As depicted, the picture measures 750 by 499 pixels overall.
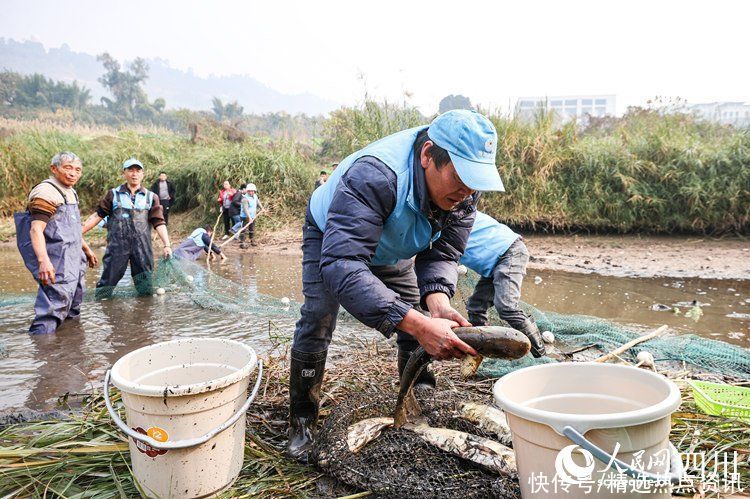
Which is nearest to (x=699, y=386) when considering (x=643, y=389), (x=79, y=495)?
(x=643, y=389)

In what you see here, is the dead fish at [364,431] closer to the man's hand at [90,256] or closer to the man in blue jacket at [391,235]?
the man in blue jacket at [391,235]

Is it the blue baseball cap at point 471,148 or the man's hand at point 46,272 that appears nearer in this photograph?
the blue baseball cap at point 471,148

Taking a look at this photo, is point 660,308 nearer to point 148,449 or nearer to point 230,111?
point 148,449

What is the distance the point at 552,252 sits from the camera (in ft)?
36.2

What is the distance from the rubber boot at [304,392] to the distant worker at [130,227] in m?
4.37

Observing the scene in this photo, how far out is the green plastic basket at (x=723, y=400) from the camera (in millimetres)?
2512

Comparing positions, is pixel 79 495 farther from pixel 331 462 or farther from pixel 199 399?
pixel 331 462

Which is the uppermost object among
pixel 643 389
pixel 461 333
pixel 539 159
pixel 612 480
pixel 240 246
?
pixel 539 159

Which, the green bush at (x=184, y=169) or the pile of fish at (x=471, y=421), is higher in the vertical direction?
the green bush at (x=184, y=169)

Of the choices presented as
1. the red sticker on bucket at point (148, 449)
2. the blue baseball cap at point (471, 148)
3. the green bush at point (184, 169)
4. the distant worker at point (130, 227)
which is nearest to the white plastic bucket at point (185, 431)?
the red sticker on bucket at point (148, 449)

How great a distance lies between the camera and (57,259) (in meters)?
5.12

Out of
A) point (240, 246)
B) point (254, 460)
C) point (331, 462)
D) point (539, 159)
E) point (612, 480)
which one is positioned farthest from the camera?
point (240, 246)

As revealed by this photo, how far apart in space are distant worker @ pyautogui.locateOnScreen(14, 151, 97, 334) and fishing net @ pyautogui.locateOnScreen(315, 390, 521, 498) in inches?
148

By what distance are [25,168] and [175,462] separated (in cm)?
1819
